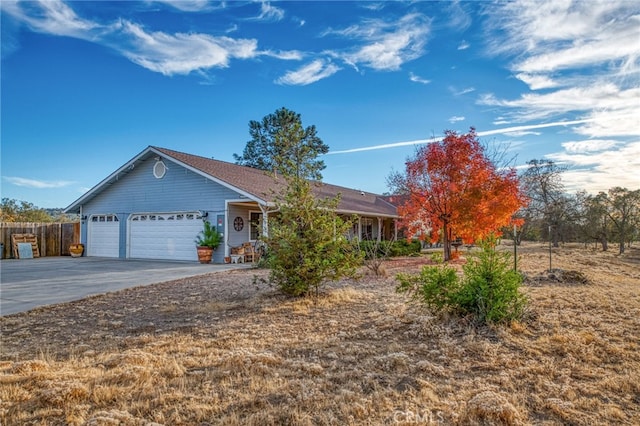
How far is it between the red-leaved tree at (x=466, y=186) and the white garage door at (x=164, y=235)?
9.68 m

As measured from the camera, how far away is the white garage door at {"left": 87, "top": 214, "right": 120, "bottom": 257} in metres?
18.4

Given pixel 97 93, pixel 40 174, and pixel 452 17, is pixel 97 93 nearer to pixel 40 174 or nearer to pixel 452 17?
pixel 40 174

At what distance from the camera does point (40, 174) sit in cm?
1817

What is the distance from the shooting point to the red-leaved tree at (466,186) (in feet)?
43.8

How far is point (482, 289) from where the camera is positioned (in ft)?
16.3

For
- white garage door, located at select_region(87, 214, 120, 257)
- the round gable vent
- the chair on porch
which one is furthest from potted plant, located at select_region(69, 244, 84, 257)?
the chair on porch

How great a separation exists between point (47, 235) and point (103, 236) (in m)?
3.55

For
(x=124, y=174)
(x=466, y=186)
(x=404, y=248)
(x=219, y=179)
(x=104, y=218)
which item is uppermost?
(x=124, y=174)

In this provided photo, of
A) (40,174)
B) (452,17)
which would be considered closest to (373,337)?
(452,17)

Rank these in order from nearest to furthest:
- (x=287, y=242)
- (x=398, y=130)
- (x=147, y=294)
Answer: (x=287, y=242), (x=147, y=294), (x=398, y=130)

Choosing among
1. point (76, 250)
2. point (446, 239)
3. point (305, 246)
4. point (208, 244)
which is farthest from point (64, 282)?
point (446, 239)

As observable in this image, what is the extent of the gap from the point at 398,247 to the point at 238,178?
27.2ft

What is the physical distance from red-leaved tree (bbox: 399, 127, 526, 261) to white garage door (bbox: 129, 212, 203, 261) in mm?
9684

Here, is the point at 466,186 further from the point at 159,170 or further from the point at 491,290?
the point at 159,170
